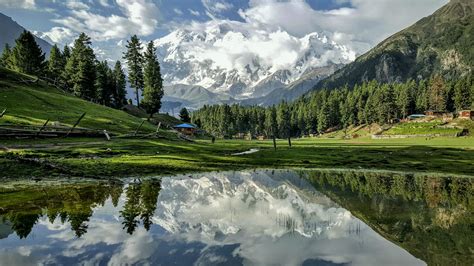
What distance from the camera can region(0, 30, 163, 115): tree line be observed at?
109438mm

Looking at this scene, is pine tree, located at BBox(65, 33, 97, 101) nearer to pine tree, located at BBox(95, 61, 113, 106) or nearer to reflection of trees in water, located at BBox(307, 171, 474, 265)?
pine tree, located at BBox(95, 61, 113, 106)

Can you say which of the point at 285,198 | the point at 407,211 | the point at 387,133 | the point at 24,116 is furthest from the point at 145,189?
the point at 387,133

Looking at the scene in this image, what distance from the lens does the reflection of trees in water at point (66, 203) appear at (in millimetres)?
18312

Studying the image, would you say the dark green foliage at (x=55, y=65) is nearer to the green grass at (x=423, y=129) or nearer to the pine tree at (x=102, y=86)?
the pine tree at (x=102, y=86)

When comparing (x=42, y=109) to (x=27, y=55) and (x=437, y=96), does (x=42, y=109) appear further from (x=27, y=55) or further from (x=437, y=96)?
(x=437, y=96)

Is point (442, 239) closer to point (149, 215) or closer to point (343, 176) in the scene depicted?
point (149, 215)

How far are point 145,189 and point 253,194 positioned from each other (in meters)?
9.06

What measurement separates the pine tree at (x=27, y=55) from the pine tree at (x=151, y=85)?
32.8 m

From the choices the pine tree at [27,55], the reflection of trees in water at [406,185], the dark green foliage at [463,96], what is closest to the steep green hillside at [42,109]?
the pine tree at [27,55]

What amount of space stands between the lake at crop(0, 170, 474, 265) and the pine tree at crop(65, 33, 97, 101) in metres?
86.0

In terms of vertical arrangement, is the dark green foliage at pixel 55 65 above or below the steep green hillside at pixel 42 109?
above

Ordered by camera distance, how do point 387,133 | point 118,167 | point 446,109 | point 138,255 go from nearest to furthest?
1. point 138,255
2. point 118,167
3. point 387,133
4. point 446,109

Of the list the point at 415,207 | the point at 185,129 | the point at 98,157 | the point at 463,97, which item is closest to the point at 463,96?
the point at 463,97

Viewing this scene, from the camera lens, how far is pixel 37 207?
20.6 meters
